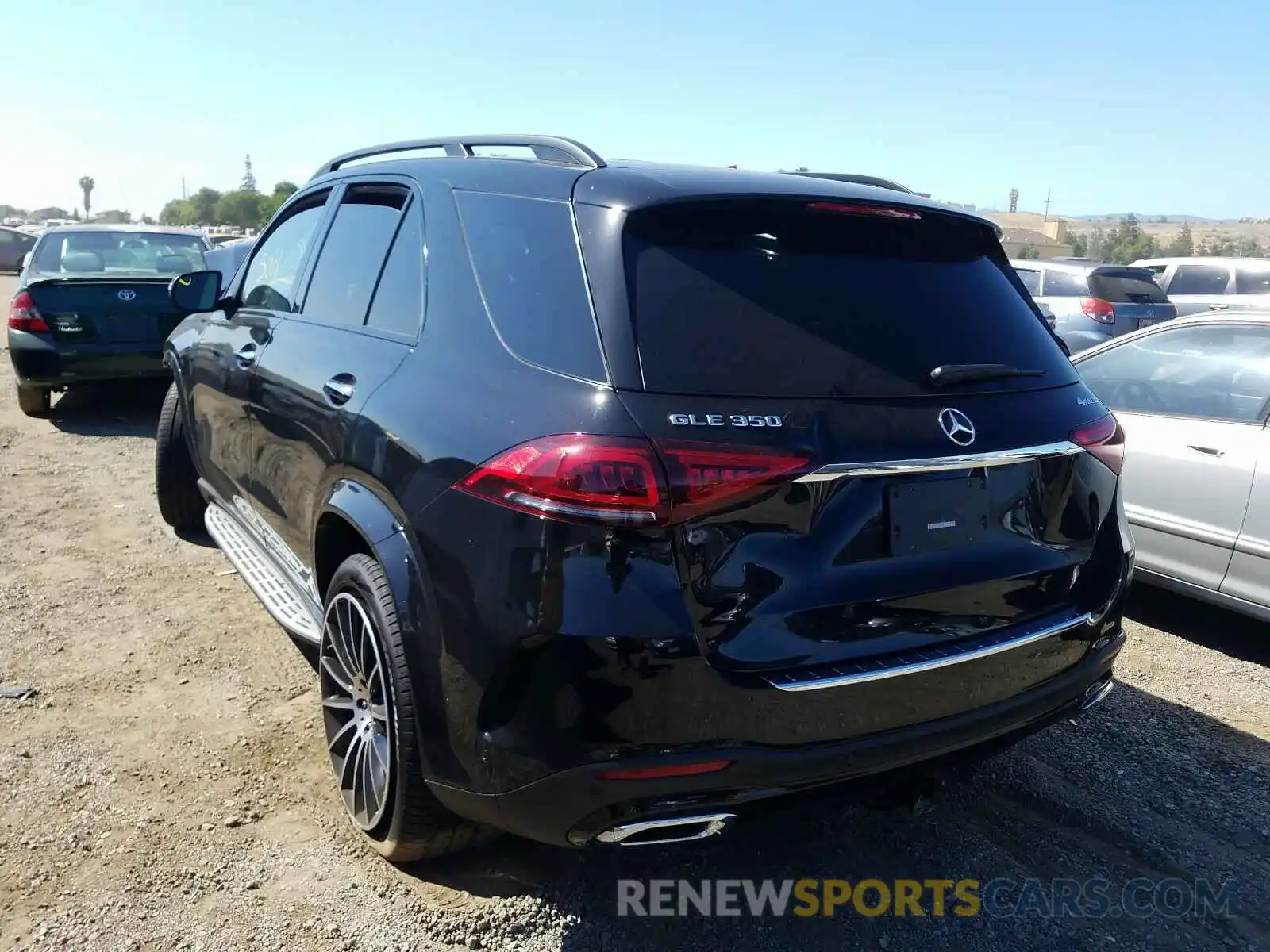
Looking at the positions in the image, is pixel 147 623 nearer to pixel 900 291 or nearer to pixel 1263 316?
pixel 900 291

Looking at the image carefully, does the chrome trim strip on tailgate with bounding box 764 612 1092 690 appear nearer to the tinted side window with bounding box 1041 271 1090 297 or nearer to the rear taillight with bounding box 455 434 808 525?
the rear taillight with bounding box 455 434 808 525

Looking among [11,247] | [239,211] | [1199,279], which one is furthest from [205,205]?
[1199,279]

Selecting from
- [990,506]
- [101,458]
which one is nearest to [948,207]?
[990,506]

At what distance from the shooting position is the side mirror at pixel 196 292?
15.0 ft

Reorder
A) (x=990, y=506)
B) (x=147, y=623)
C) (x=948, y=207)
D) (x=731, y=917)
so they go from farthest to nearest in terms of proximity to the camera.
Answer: (x=147, y=623), (x=948, y=207), (x=731, y=917), (x=990, y=506)

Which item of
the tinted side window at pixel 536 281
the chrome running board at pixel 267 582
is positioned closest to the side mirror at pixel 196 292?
the chrome running board at pixel 267 582

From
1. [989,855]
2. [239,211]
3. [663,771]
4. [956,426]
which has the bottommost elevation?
[989,855]

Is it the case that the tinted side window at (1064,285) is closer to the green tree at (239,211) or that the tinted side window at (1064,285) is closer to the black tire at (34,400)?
the black tire at (34,400)

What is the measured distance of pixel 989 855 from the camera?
2.90 m

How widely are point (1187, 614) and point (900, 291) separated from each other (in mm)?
3400

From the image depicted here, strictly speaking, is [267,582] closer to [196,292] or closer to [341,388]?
[341,388]

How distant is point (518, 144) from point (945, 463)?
153cm

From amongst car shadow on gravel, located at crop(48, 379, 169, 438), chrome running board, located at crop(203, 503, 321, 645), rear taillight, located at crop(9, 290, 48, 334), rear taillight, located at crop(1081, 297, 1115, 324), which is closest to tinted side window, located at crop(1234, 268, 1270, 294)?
rear taillight, located at crop(1081, 297, 1115, 324)

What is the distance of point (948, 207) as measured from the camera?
282 centimetres
